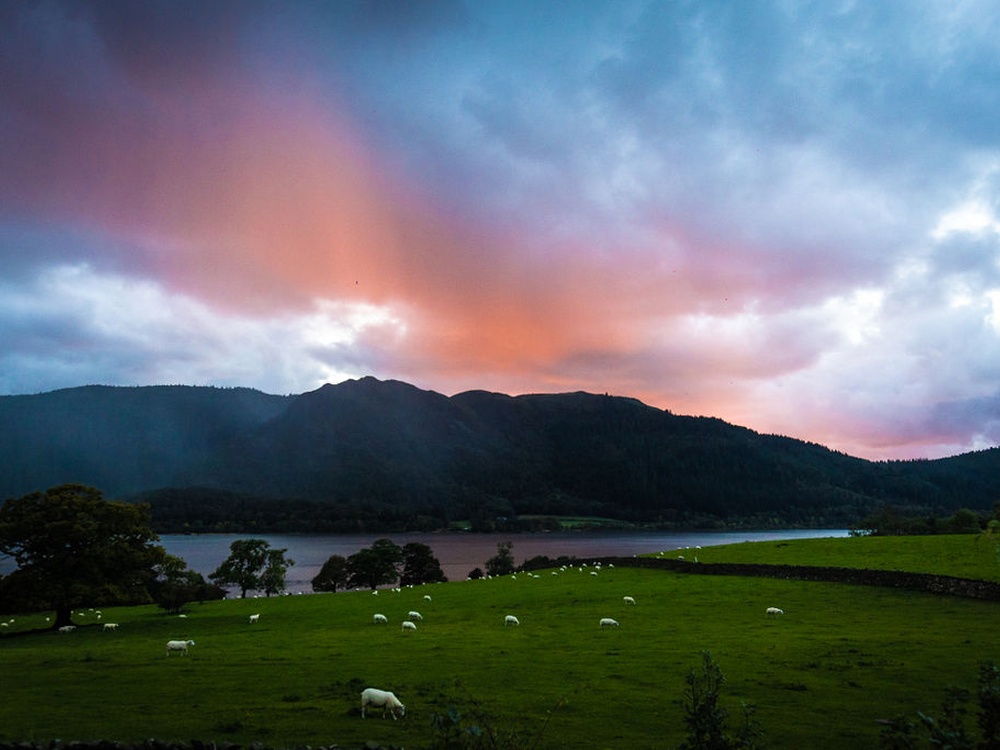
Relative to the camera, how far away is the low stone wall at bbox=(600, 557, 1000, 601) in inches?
1441

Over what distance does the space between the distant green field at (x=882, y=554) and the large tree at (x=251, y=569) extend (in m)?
46.6

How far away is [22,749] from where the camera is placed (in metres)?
11.4

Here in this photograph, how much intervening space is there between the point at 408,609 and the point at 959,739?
130ft

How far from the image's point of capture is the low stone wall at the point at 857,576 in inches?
1441

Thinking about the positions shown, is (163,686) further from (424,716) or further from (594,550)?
(594,550)

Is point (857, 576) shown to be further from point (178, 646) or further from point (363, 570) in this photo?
point (363, 570)

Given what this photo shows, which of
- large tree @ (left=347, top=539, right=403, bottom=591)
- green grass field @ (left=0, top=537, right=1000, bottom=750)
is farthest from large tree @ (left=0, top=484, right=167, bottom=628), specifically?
large tree @ (left=347, top=539, right=403, bottom=591)

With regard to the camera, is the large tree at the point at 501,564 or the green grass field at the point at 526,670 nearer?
the green grass field at the point at 526,670

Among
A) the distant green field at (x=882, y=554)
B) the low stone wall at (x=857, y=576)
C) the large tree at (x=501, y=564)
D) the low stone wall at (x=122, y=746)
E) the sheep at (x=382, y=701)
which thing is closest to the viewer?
the low stone wall at (x=122, y=746)

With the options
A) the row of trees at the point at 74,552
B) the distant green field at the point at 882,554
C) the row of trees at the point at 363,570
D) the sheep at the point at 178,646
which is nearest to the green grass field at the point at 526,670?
the sheep at the point at 178,646

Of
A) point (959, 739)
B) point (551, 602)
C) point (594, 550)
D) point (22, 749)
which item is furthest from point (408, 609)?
point (594, 550)

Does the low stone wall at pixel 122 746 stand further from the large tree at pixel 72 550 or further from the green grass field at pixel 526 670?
the large tree at pixel 72 550

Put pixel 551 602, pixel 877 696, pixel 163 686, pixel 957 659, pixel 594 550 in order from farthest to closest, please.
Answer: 1. pixel 594 550
2. pixel 551 602
3. pixel 957 659
4. pixel 163 686
5. pixel 877 696

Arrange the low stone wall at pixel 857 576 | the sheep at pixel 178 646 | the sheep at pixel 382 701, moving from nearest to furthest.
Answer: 1. the sheep at pixel 382 701
2. the sheep at pixel 178 646
3. the low stone wall at pixel 857 576
